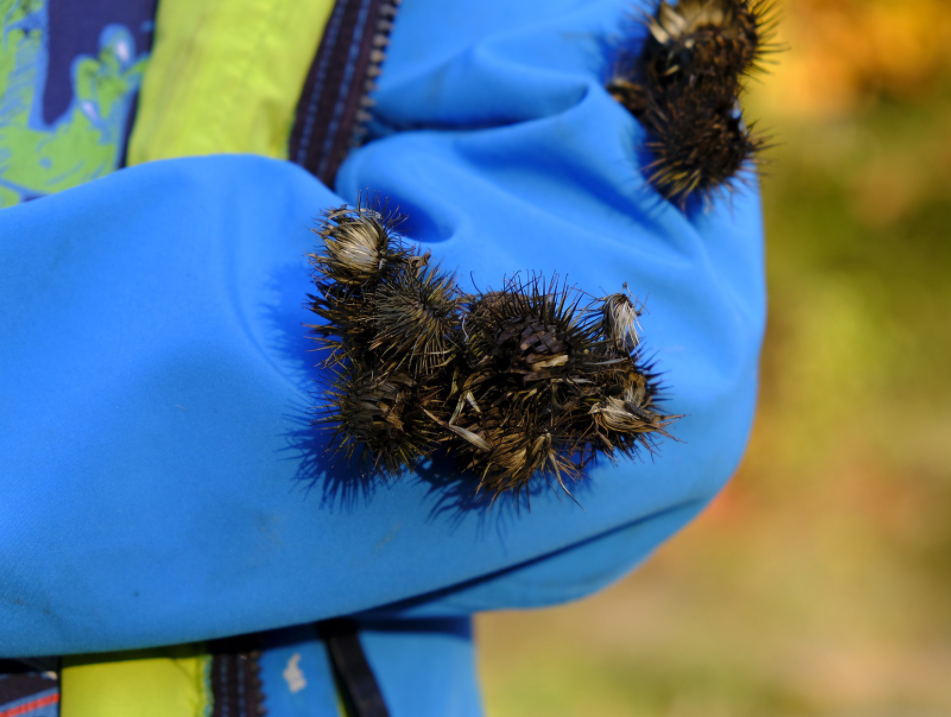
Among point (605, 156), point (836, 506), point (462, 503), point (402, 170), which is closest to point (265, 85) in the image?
point (402, 170)

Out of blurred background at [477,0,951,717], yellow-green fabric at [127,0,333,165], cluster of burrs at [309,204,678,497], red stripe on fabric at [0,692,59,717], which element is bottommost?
red stripe on fabric at [0,692,59,717]

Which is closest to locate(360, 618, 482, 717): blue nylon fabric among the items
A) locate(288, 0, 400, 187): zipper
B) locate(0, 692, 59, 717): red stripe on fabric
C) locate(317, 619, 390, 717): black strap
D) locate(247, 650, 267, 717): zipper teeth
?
locate(317, 619, 390, 717): black strap

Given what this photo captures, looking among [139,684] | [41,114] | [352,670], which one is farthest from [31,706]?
[41,114]

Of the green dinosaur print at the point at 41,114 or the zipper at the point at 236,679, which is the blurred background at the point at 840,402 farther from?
the green dinosaur print at the point at 41,114

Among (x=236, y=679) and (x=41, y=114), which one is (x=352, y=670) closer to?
(x=236, y=679)

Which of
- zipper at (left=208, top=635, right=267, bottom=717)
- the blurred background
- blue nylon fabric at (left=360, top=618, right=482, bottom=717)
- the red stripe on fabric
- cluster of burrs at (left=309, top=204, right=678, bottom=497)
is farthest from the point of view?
the blurred background

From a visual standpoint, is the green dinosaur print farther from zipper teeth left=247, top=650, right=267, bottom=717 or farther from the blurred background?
the blurred background
